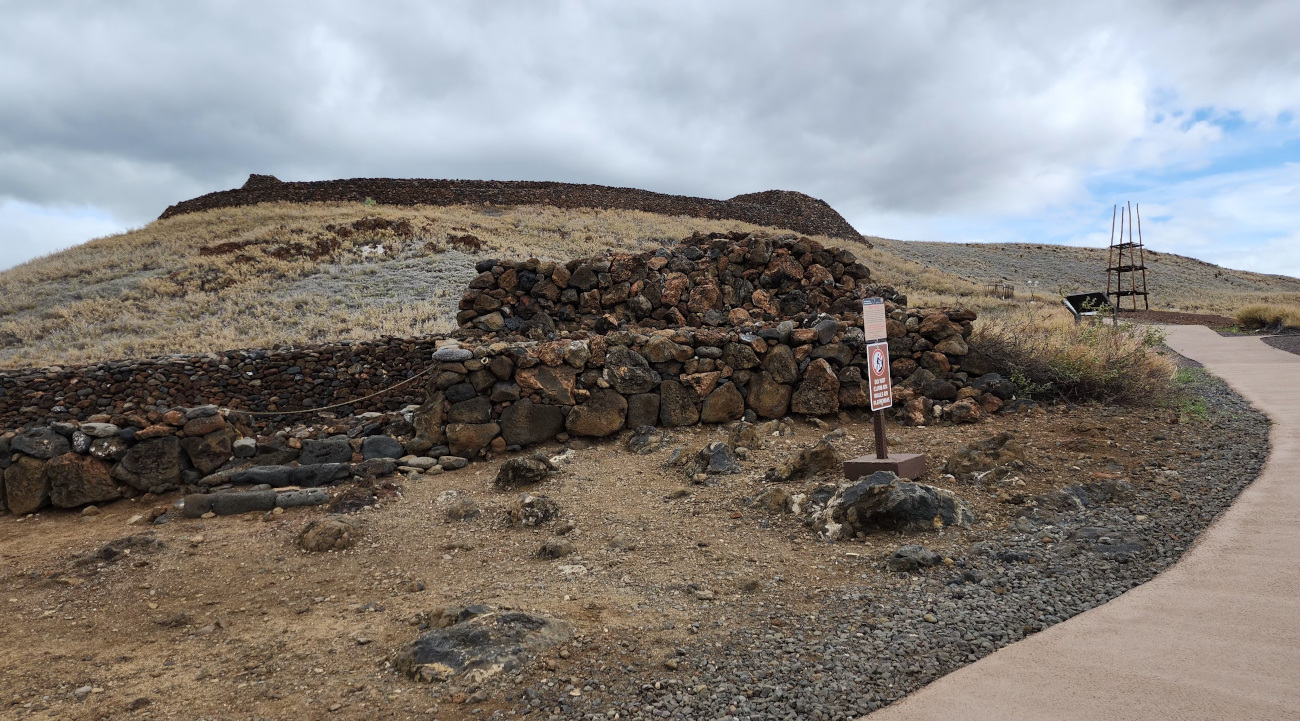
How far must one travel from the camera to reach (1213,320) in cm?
2334

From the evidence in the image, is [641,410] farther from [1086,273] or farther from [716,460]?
[1086,273]

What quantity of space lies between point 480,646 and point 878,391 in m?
3.96

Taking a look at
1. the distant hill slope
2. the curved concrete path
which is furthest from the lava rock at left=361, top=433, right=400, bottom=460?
the distant hill slope

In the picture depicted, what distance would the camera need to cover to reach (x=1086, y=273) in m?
42.7

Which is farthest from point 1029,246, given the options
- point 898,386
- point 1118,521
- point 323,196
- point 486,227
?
point 1118,521

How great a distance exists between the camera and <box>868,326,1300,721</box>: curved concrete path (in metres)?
2.71

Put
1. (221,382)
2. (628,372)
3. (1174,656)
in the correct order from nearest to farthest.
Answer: (1174,656) < (628,372) < (221,382)

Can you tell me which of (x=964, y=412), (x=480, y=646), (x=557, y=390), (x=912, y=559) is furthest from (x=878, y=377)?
(x=480, y=646)

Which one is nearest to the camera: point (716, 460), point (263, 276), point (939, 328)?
point (716, 460)

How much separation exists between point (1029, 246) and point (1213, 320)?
34160 mm

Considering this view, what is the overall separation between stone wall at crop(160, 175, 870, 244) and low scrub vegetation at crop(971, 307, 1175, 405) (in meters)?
26.5

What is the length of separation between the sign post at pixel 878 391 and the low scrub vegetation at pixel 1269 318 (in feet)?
62.4

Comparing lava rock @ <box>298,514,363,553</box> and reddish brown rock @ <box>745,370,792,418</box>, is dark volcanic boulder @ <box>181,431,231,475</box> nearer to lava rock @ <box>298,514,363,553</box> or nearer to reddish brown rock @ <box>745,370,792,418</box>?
lava rock @ <box>298,514,363,553</box>

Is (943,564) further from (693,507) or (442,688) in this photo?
(442,688)
